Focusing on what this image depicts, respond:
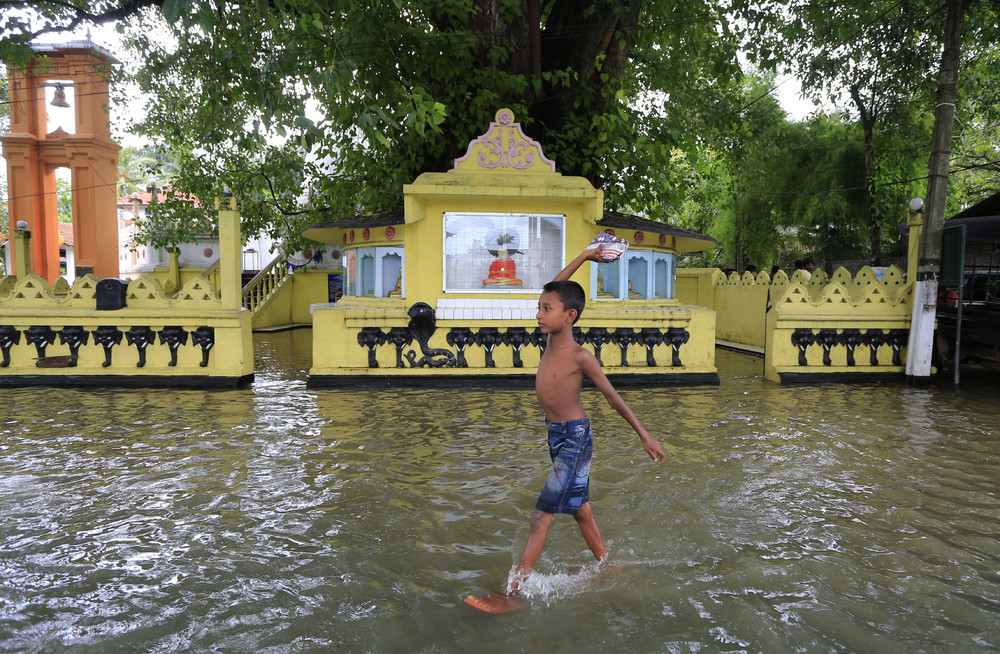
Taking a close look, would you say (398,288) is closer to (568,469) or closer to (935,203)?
(568,469)

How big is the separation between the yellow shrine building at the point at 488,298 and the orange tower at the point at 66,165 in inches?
500

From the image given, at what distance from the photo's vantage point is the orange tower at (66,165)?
18.4 metres

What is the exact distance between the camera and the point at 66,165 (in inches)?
737

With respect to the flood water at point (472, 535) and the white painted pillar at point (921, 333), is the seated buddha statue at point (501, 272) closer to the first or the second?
the flood water at point (472, 535)

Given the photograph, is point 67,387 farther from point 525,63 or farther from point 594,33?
point 594,33

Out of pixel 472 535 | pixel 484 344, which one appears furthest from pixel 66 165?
pixel 472 535

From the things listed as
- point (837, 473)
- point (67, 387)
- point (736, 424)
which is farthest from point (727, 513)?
point (67, 387)

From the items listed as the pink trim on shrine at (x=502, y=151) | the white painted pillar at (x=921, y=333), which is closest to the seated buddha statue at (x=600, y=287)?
the pink trim on shrine at (x=502, y=151)

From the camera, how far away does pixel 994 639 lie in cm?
283

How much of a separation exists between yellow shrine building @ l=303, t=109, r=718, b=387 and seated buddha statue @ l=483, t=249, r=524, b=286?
0.05ft

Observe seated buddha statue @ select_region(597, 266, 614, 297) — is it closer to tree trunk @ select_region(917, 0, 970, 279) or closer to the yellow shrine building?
the yellow shrine building

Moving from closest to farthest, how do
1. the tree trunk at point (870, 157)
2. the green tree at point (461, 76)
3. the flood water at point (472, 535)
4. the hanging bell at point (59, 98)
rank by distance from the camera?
the flood water at point (472, 535) < the green tree at point (461, 76) < the tree trunk at point (870, 157) < the hanging bell at point (59, 98)

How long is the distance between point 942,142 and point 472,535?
9365mm

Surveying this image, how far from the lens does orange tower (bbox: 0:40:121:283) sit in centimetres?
1839
